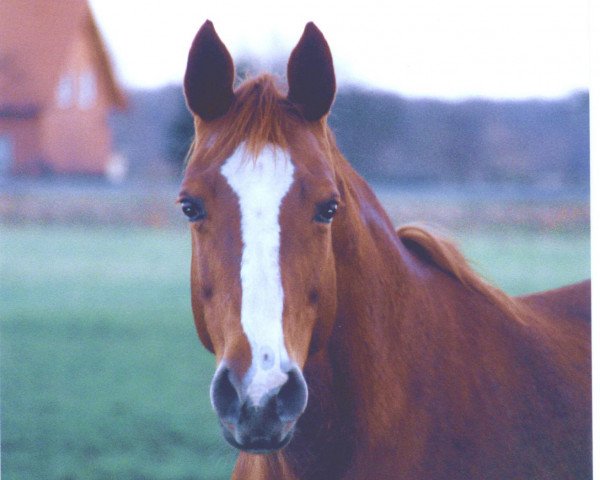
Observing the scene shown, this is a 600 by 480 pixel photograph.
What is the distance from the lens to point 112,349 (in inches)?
213

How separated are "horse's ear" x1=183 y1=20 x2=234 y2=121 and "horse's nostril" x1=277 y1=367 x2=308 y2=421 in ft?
2.14

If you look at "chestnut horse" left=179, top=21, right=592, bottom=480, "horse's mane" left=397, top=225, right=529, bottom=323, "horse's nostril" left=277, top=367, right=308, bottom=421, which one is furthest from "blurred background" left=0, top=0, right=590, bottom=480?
"horse's nostril" left=277, top=367, right=308, bottom=421

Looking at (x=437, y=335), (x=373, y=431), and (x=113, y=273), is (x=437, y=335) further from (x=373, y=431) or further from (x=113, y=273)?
(x=113, y=273)

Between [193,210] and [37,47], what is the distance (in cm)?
175

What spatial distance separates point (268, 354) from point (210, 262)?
266mm

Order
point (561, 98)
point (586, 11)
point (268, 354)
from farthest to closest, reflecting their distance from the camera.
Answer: point (561, 98)
point (586, 11)
point (268, 354)

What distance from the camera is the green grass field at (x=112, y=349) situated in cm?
329

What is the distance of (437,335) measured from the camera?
165 centimetres

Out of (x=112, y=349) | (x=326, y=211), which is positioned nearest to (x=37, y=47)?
(x=326, y=211)

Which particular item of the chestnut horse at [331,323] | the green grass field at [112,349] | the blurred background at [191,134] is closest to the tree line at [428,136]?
the blurred background at [191,134]

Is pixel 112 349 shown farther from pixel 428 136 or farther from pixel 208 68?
pixel 208 68

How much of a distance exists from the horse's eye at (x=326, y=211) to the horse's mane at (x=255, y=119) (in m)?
0.15

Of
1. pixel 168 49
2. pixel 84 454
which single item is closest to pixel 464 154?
pixel 168 49

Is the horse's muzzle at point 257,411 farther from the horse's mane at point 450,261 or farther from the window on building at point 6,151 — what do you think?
the window on building at point 6,151
